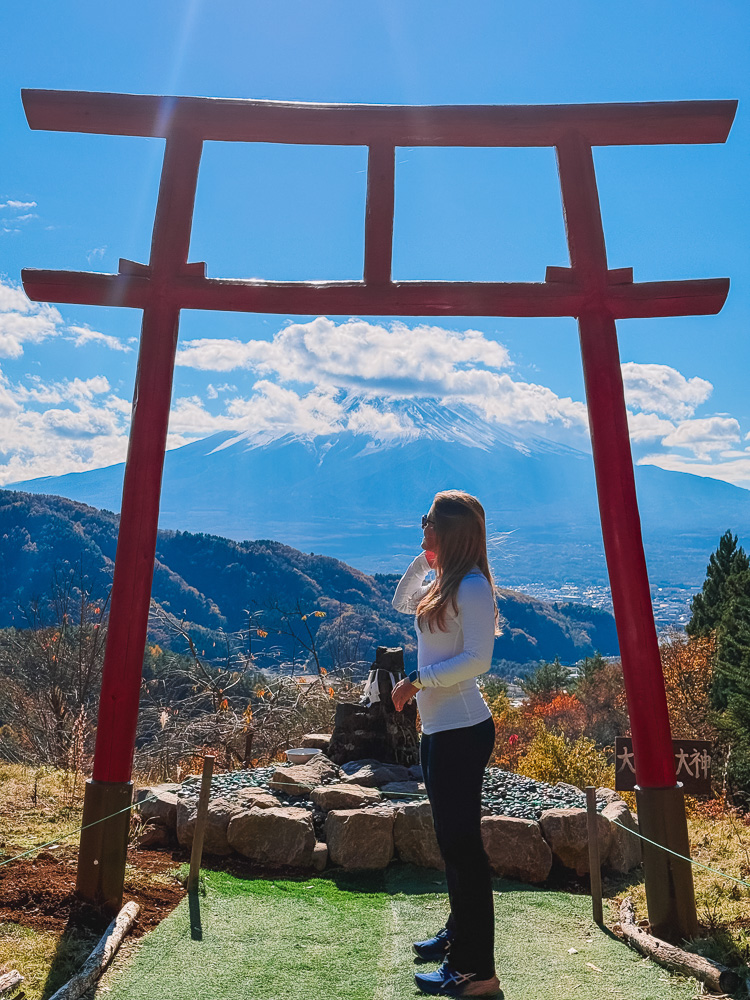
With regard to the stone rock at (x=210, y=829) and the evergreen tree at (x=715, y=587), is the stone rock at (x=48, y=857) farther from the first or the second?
the evergreen tree at (x=715, y=587)

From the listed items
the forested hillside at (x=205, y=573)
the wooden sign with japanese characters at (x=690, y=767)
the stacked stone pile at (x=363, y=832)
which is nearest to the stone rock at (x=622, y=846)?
the stacked stone pile at (x=363, y=832)


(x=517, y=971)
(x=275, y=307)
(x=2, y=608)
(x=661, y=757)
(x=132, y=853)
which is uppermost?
(x=2, y=608)

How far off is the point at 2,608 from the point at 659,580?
14333cm

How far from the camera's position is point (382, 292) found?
12.8 feet

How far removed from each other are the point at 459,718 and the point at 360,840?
2193mm

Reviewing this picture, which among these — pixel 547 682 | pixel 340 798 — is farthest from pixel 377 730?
pixel 547 682

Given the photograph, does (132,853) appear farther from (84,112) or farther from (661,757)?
(84,112)

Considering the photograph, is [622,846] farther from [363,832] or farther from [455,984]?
[455,984]

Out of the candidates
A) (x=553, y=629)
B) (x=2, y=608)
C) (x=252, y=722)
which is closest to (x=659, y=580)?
(x=553, y=629)

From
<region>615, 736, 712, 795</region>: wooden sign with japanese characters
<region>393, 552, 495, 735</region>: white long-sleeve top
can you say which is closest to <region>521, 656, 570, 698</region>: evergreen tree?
<region>615, 736, 712, 795</region>: wooden sign with japanese characters

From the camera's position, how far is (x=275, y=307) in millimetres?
3932

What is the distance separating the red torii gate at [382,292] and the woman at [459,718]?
1199 millimetres

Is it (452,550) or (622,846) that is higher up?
(452,550)

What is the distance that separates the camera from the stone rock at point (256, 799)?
4781 millimetres
